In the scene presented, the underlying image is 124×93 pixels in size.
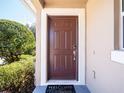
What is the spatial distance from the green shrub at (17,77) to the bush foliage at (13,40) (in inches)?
61.4

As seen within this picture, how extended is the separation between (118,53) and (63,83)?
13.0 ft

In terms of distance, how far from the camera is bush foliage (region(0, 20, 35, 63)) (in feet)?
33.5

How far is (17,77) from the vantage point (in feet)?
26.1

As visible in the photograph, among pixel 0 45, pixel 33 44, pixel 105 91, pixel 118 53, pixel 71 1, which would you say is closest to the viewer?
pixel 118 53

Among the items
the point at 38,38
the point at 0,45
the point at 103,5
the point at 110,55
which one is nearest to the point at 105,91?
the point at 110,55

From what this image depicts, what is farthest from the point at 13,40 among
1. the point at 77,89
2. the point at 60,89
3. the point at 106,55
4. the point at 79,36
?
the point at 106,55

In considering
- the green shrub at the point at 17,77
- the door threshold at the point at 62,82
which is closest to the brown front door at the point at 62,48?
the door threshold at the point at 62,82

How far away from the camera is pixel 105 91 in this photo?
436cm

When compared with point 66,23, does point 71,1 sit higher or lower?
higher

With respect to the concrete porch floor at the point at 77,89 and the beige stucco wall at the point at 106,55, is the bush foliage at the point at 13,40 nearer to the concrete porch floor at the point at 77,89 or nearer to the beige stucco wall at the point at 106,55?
the concrete porch floor at the point at 77,89

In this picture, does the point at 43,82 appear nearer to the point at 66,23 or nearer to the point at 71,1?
the point at 66,23

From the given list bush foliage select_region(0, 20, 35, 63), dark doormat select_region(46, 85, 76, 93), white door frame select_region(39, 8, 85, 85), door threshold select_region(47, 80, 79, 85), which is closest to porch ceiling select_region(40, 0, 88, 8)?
white door frame select_region(39, 8, 85, 85)

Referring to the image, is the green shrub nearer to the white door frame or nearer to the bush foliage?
the white door frame

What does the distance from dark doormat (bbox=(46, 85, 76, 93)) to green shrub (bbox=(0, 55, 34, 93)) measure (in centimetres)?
140
